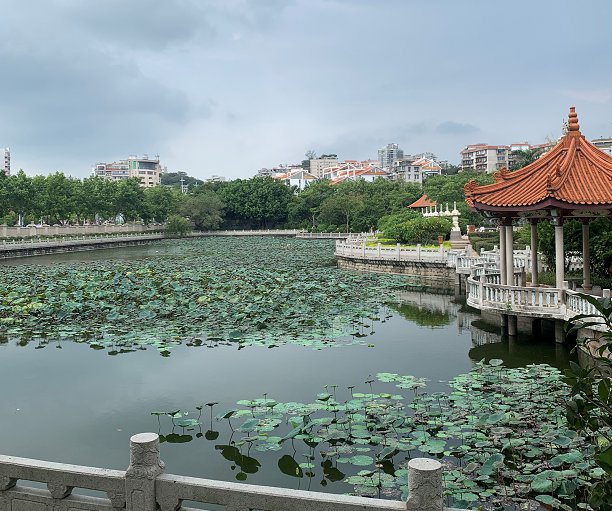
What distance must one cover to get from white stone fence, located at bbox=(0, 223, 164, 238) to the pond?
89.9 ft

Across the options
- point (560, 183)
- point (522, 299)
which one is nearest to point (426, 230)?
point (560, 183)

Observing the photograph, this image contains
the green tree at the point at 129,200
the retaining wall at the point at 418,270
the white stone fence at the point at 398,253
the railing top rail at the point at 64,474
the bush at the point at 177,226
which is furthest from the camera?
the bush at the point at 177,226

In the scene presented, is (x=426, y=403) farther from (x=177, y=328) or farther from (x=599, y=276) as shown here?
(x=599, y=276)

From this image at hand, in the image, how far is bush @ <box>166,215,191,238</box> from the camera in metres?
66.1

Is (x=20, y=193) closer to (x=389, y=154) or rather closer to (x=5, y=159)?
(x=5, y=159)

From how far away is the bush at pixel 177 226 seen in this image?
66.1m

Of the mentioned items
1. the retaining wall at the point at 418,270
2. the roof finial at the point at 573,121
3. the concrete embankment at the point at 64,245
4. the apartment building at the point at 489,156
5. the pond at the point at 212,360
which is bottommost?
the pond at the point at 212,360

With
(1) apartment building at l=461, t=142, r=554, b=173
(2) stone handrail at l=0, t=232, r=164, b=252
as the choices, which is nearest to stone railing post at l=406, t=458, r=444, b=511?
(2) stone handrail at l=0, t=232, r=164, b=252

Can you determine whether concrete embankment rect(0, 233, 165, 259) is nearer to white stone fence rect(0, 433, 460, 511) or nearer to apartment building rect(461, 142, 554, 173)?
white stone fence rect(0, 433, 460, 511)

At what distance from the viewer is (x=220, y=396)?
30.2 feet

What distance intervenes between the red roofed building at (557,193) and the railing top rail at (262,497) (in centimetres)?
954

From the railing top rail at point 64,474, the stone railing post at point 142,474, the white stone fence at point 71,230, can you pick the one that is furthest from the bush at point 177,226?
the stone railing post at point 142,474

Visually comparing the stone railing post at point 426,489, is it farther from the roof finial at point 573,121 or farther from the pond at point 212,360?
the roof finial at point 573,121

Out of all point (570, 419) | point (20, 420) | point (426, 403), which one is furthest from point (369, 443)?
point (20, 420)
